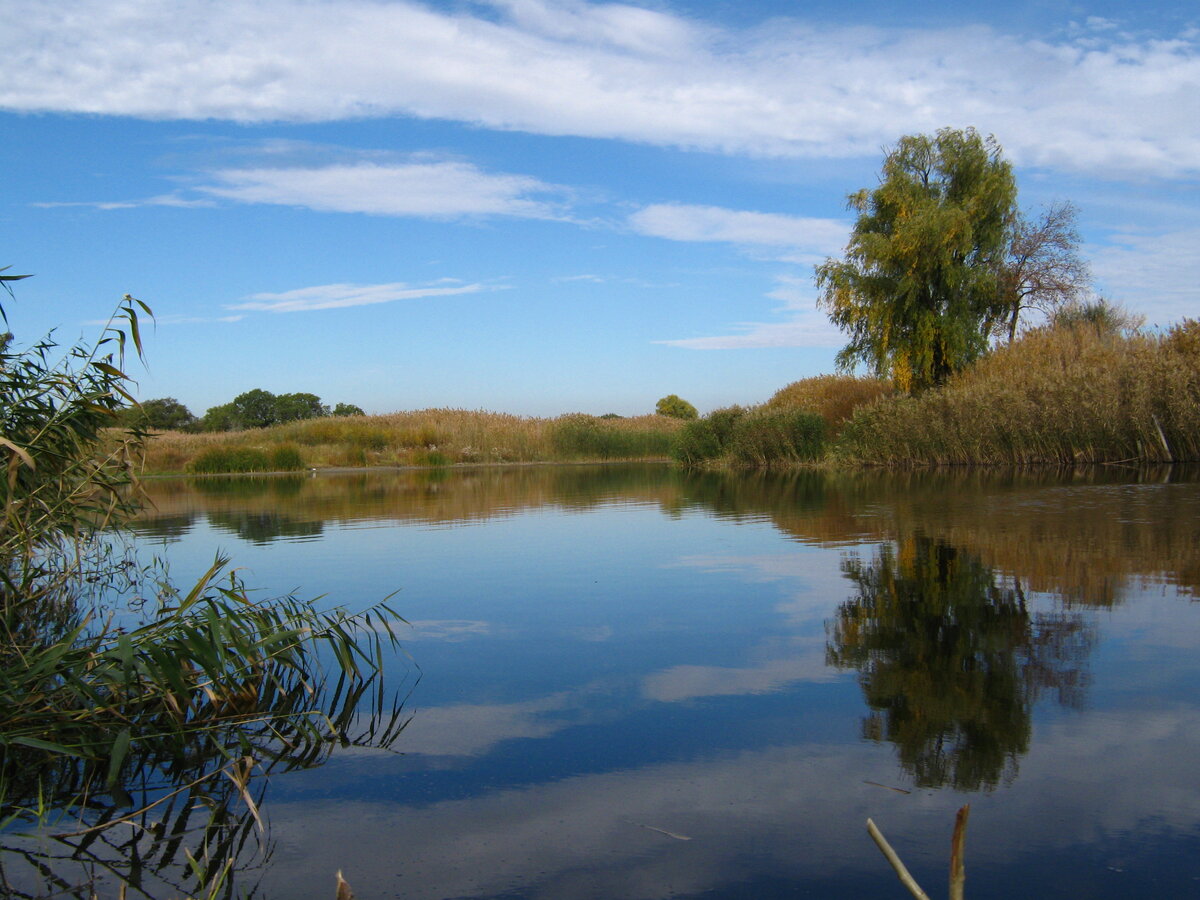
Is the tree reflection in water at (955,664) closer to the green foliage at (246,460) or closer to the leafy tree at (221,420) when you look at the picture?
the green foliage at (246,460)

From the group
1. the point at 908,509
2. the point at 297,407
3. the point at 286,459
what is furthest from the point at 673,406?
the point at 908,509

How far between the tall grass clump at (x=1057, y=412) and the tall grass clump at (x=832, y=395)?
4.48m

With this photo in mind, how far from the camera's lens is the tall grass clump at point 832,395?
1209 inches

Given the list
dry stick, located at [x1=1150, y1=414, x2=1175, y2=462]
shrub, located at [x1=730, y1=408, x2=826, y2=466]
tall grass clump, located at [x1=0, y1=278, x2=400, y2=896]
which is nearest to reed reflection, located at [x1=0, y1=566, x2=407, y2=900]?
tall grass clump, located at [x1=0, y1=278, x2=400, y2=896]

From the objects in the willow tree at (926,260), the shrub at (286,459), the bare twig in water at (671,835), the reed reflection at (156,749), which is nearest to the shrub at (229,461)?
the shrub at (286,459)

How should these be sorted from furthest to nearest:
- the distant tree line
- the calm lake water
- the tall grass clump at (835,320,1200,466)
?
the distant tree line, the tall grass clump at (835,320,1200,466), the calm lake water

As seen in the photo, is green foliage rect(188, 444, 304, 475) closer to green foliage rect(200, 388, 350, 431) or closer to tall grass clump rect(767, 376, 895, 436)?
tall grass clump rect(767, 376, 895, 436)

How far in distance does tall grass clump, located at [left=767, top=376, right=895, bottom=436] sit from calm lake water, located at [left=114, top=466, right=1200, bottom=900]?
2213cm

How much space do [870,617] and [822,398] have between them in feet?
93.9

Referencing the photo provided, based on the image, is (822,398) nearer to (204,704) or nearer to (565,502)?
(565,502)

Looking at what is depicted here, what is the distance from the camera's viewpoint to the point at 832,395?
33.3 meters

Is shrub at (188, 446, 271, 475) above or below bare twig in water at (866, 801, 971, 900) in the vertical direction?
above

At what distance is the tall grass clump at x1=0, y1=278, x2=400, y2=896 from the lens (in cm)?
276

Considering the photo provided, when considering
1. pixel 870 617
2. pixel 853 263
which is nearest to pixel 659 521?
pixel 870 617
